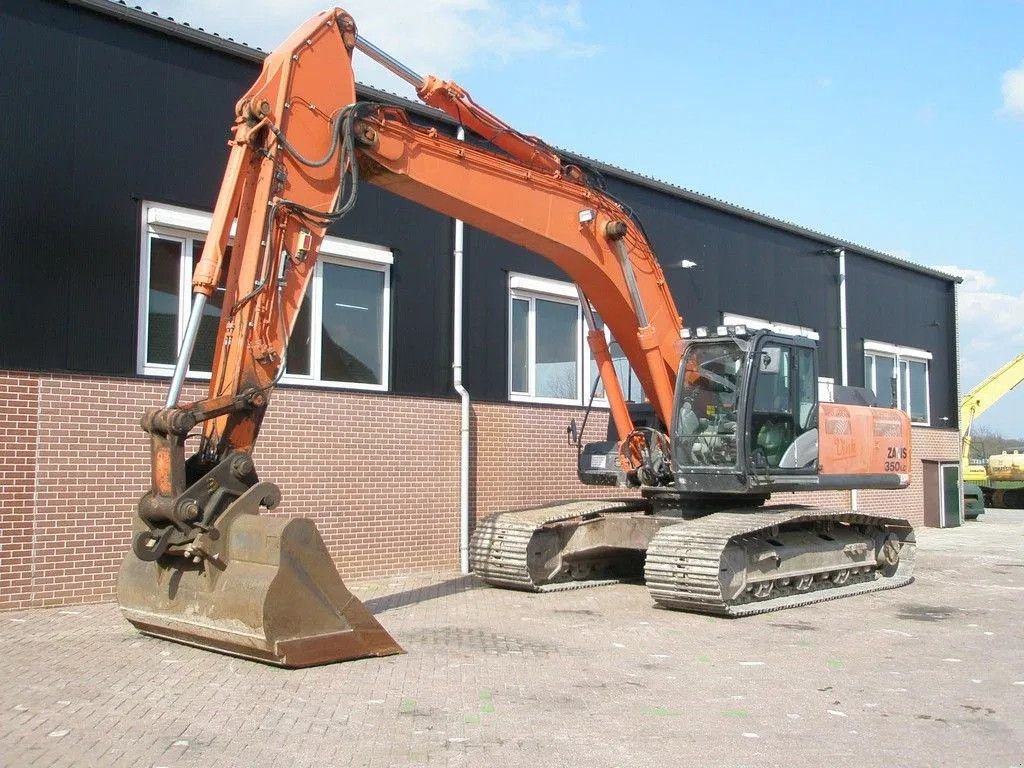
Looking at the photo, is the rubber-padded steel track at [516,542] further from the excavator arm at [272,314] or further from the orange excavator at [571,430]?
the excavator arm at [272,314]

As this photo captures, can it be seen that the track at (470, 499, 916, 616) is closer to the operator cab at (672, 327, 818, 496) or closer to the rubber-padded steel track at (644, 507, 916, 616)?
the rubber-padded steel track at (644, 507, 916, 616)

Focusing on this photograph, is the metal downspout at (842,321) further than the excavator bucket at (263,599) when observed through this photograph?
Yes

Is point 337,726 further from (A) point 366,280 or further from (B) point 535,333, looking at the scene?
(B) point 535,333

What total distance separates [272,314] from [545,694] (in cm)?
355

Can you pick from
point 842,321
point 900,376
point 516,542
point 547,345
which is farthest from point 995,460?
point 516,542

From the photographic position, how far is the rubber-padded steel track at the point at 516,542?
11.3 m

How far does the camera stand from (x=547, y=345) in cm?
1532

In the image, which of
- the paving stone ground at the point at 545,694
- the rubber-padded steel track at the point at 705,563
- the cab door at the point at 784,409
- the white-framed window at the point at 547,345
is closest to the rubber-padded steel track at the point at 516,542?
the paving stone ground at the point at 545,694

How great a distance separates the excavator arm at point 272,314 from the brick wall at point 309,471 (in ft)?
8.63

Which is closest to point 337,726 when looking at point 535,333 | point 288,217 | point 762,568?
point 288,217

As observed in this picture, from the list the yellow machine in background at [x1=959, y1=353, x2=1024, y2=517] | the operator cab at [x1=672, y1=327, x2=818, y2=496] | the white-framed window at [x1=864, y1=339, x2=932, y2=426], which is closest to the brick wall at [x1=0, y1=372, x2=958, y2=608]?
the operator cab at [x1=672, y1=327, x2=818, y2=496]

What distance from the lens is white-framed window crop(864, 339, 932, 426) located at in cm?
2211

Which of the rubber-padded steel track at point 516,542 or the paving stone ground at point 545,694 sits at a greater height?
the rubber-padded steel track at point 516,542

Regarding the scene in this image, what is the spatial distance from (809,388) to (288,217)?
6.16 metres
